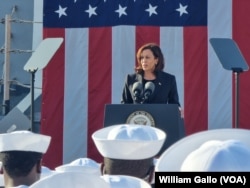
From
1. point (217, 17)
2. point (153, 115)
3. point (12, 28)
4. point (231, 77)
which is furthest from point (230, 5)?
point (12, 28)

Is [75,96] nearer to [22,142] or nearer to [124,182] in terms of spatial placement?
[22,142]

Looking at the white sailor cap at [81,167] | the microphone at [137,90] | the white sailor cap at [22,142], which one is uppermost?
the microphone at [137,90]

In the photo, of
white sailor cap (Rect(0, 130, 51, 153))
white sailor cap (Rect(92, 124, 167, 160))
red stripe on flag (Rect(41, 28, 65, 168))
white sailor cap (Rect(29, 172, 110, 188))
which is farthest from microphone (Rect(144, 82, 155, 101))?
red stripe on flag (Rect(41, 28, 65, 168))

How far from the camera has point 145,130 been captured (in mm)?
2254

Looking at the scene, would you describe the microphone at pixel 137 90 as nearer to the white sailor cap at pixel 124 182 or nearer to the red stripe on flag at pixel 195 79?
the white sailor cap at pixel 124 182

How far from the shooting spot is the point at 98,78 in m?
7.29

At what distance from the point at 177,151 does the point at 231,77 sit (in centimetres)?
559

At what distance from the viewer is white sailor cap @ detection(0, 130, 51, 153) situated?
2.37 m

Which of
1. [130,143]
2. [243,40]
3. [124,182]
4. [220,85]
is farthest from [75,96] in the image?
[124,182]

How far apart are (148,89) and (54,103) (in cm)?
331

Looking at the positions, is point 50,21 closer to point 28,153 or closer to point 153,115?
point 153,115

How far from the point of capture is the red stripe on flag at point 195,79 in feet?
22.9

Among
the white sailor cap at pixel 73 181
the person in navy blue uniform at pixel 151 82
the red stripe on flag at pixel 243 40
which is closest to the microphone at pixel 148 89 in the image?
the person in navy blue uniform at pixel 151 82

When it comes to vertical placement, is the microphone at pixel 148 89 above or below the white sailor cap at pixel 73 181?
above
